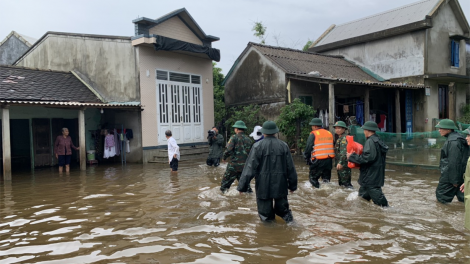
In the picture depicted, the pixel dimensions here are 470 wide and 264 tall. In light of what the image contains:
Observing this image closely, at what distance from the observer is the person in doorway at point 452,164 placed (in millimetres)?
6383

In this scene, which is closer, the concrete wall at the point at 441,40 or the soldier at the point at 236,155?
the soldier at the point at 236,155

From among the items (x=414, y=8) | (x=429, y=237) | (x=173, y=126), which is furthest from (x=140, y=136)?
(x=414, y=8)

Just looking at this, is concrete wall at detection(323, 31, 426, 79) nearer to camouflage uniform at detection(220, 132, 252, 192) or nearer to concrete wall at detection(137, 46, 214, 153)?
concrete wall at detection(137, 46, 214, 153)

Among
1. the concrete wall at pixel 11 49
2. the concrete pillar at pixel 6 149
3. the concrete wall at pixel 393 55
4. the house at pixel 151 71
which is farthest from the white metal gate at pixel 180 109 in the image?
the concrete wall at pixel 11 49

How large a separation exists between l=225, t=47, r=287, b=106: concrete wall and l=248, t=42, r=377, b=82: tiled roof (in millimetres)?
397

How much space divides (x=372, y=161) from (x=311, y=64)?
12397mm

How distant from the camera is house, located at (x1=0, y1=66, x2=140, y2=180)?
12.9m

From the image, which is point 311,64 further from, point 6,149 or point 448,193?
point 6,149

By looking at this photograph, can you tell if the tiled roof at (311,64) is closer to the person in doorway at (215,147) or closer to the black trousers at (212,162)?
the person in doorway at (215,147)

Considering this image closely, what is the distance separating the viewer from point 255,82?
17.3m

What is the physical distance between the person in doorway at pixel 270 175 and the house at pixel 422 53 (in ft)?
49.9

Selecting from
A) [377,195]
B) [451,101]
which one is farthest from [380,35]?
[377,195]

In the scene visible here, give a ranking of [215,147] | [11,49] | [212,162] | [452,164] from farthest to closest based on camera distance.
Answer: [11,49] < [212,162] < [215,147] < [452,164]

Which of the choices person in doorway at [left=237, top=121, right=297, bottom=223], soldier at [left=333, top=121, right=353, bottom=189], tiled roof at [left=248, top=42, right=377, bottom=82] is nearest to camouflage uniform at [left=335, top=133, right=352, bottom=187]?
soldier at [left=333, top=121, right=353, bottom=189]
